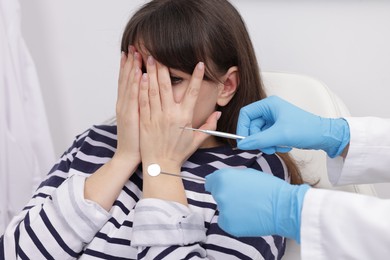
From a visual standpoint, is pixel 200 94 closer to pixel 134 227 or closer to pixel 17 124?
pixel 134 227

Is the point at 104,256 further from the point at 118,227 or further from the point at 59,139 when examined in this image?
the point at 59,139

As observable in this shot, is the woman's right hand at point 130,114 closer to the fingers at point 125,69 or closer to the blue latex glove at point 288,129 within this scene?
the fingers at point 125,69

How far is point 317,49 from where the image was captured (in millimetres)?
1424

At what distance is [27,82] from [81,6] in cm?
44

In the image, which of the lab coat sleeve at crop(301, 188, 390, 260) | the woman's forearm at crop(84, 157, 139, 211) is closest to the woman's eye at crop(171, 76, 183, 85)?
the woman's forearm at crop(84, 157, 139, 211)

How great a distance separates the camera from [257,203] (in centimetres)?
79

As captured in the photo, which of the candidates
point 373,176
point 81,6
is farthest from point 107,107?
point 373,176

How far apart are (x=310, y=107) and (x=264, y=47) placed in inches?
14.9

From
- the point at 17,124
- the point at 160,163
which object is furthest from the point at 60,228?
the point at 17,124

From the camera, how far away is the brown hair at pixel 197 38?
99cm

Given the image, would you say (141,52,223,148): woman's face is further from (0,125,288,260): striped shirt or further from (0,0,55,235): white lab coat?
(0,0,55,235): white lab coat

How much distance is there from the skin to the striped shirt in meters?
0.04

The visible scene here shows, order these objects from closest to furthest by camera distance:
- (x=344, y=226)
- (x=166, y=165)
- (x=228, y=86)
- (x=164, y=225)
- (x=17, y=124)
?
(x=344, y=226)
(x=164, y=225)
(x=166, y=165)
(x=228, y=86)
(x=17, y=124)

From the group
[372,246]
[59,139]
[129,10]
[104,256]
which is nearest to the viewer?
[372,246]
